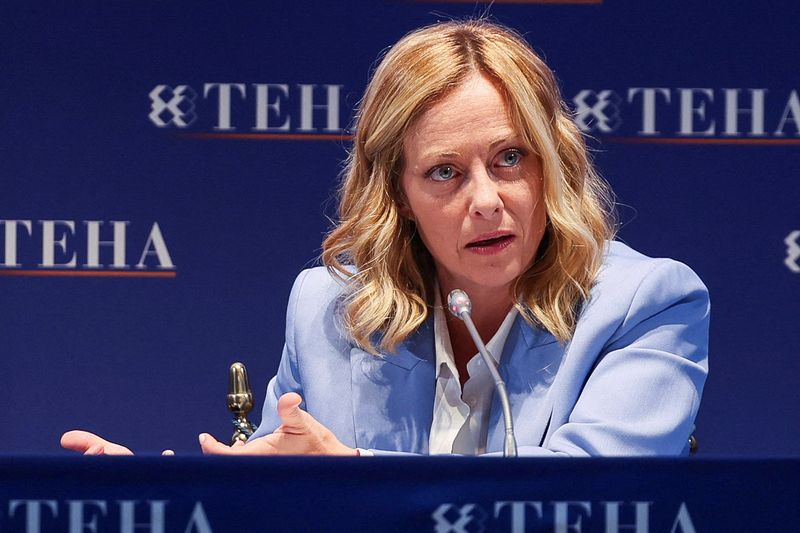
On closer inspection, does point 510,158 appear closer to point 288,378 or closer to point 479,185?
point 479,185

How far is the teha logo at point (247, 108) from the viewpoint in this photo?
2889 mm

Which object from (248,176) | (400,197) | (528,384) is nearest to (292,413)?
(528,384)

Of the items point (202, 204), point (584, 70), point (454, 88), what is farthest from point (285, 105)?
point (454, 88)

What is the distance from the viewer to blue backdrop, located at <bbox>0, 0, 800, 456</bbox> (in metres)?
2.85

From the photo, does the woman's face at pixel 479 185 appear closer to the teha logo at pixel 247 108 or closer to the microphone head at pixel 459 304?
the microphone head at pixel 459 304

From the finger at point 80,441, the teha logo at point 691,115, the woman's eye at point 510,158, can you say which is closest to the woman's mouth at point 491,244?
the woman's eye at point 510,158

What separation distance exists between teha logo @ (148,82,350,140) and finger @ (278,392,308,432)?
1.30 metres

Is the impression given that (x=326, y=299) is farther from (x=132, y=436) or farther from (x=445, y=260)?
(x=132, y=436)

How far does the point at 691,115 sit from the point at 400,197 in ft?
3.49

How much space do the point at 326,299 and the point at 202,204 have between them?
2.84 ft

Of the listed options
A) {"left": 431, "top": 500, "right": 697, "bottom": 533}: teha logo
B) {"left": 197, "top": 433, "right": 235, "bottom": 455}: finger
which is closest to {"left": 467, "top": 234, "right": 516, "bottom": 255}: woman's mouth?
{"left": 197, "top": 433, "right": 235, "bottom": 455}: finger

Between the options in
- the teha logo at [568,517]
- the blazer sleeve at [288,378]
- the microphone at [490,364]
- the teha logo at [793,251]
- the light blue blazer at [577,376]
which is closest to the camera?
the teha logo at [568,517]

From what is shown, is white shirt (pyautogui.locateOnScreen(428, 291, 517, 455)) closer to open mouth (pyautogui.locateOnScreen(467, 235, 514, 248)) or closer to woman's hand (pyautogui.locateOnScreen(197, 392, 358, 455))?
open mouth (pyautogui.locateOnScreen(467, 235, 514, 248))

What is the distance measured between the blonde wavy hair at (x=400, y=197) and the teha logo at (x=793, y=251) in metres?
0.89
